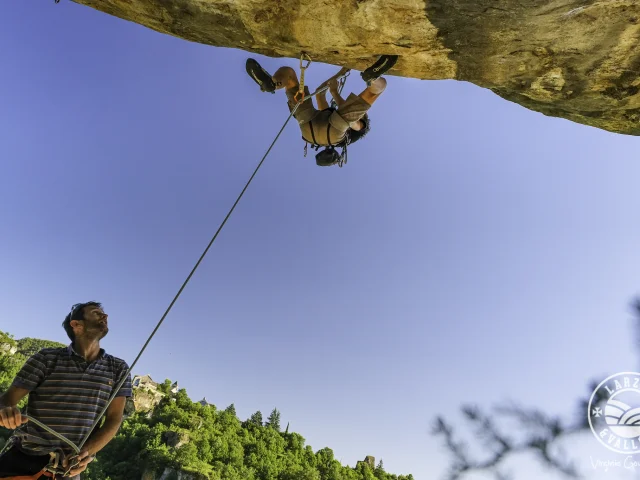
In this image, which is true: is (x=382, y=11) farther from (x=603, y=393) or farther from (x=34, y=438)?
(x=603, y=393)

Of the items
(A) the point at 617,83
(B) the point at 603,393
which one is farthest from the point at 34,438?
(B) the point at 603,393

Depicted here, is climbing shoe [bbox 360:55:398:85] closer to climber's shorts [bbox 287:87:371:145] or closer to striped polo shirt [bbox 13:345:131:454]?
climber's shorts [bbox 287:87:371:145]

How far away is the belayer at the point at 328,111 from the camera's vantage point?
364 cm

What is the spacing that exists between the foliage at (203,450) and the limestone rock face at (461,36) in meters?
26.0

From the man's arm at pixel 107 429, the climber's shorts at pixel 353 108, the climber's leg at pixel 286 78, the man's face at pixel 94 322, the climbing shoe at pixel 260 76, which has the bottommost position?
the man's arm at pixel 107 429

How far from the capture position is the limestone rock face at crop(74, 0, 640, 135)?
97.7 inches

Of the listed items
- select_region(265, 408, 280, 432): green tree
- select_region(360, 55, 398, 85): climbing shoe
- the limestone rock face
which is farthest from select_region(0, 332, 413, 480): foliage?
select_region(360, 55, 398, 85): climbing shoe

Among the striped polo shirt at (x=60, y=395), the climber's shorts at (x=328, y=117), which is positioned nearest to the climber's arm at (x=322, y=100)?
the climber's shorts at (x=328, y=117)

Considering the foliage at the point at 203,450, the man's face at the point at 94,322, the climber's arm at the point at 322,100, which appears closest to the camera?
the man's face at the point at 94,322

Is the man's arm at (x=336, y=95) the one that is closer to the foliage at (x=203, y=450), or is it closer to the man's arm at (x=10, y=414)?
the man's arm at (x=10, y=414)

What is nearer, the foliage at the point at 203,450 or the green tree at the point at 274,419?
the foliage at the point at 203,450

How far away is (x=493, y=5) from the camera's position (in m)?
2.45

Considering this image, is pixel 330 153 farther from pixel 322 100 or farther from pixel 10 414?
pixel 10 414

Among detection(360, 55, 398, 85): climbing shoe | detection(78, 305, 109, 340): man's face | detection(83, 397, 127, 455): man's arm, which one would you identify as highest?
detection(360, 55, 398, 85): climbing shoe
